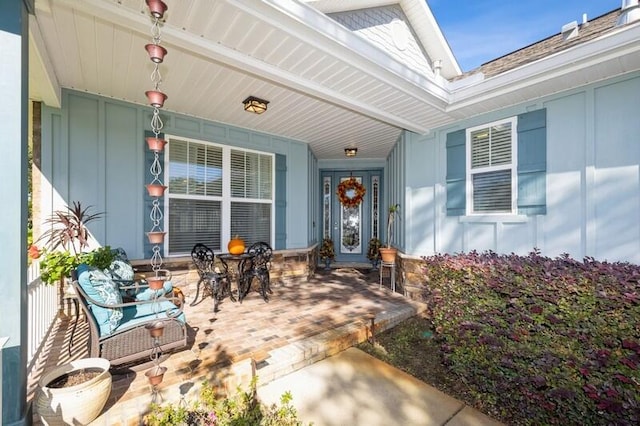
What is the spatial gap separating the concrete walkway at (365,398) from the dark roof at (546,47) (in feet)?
12.7

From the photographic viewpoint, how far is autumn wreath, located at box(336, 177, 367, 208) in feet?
24.8

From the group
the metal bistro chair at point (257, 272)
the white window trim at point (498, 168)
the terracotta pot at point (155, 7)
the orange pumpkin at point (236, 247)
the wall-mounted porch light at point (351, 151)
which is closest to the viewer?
the terracotta pot at point (155, 7)

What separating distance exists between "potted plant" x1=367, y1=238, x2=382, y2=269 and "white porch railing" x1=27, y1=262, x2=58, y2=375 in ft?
20.5

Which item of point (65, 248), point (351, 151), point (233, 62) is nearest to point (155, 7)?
point (233, 62)

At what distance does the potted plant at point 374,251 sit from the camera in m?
7.33

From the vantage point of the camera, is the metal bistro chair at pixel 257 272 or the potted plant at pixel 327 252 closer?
the metal bistro chair at pixel 257 272

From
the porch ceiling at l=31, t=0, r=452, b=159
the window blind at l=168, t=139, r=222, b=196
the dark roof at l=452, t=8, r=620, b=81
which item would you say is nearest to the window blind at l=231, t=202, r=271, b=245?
the window blind at l=168, t=139, r=222, b=196

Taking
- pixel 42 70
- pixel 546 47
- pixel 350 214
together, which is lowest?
pixel 350 214

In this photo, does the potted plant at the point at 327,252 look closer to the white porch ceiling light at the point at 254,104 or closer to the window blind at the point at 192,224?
the window blind at the point at 192,224

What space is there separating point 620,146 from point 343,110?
11.0ft

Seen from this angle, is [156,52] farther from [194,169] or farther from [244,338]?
[194,169]

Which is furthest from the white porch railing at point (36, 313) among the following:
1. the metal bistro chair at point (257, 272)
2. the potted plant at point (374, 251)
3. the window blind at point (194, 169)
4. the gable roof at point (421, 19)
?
the potted plant at point (374, 251)

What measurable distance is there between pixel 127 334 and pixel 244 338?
3.58ft

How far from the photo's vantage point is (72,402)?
1624mm
